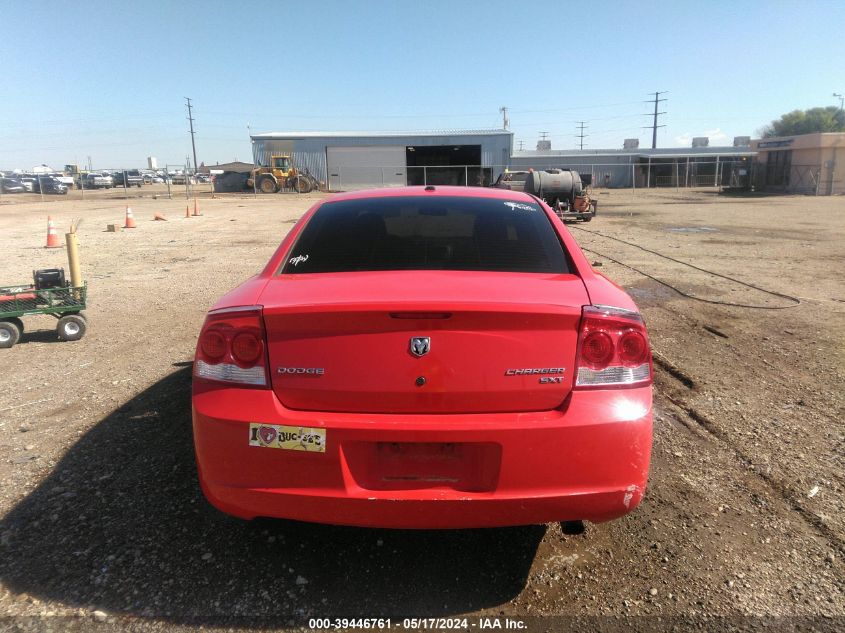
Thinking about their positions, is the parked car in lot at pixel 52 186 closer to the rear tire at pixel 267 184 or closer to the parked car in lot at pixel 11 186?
the parked car in lot at pixel 11 186

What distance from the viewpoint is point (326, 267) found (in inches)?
114

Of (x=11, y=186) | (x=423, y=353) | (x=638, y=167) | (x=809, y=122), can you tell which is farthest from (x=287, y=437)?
(x=809, y=122)

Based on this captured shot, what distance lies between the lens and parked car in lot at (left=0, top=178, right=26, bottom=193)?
48.5 m

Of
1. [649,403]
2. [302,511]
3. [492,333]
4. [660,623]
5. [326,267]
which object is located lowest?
[660,623]

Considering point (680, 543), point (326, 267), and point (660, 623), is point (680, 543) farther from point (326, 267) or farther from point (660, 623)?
point (326, 267)

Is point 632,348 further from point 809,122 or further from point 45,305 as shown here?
point 809,122

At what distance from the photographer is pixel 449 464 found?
→ 2252 millimetres

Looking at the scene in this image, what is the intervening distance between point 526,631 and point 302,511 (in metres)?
0.97

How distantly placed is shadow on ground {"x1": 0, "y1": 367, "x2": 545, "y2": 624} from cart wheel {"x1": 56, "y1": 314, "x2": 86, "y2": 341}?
3363 millimetres

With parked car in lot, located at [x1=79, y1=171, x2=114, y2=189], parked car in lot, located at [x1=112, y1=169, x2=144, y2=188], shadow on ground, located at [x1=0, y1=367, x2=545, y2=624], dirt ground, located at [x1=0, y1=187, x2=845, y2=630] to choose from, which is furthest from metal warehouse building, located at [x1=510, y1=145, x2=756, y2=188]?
shadow on ground, located at [x1=0, y1=367, x2=545, y2=624]

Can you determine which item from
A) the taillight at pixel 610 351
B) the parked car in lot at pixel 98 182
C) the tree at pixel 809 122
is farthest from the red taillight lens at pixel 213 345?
the tree at pixel 809 122

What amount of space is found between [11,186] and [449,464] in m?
59.0

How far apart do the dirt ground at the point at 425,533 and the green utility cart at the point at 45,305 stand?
0.21 metres

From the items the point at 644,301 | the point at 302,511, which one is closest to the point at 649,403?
the point at 302,511
